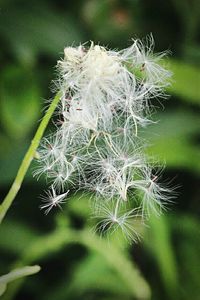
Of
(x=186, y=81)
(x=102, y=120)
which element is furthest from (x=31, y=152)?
(x=186, y=81)

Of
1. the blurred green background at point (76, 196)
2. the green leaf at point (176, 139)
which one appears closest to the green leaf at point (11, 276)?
the blurred green background at point (76, 196)

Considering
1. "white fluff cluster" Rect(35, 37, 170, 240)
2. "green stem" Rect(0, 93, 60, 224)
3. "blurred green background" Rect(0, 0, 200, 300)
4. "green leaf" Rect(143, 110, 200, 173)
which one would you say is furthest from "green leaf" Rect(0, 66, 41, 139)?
"green stem" Rect(0, 93, 60, 224)

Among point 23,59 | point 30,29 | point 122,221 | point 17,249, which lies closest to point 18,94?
point 23,59

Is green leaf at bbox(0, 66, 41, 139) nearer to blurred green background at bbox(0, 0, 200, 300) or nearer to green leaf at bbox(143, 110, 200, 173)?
blurred green background at bbox(0, 0, 200, 300)

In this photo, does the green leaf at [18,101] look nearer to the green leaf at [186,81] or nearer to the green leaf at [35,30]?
the green leaf at [35,30]

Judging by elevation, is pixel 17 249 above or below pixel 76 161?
below

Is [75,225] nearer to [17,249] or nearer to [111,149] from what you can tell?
[17,249]
